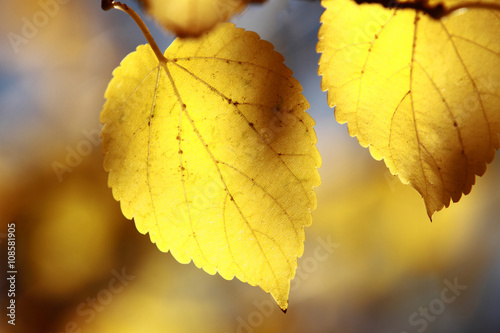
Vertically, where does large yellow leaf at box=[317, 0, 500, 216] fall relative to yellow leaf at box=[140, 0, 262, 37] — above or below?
below

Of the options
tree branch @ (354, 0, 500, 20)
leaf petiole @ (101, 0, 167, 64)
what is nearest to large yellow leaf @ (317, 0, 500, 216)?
tree branch @ (354, 0, 500, 20)

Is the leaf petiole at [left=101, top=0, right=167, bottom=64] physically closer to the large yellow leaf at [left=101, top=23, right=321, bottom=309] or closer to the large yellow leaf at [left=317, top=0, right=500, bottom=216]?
the large yellow leaf at [left=101, top=23, right=321, bottom=309]

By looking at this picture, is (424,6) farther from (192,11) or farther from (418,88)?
(192,11)

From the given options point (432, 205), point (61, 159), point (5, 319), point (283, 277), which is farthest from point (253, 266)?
point (5, 319)

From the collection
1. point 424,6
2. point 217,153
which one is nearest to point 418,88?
point 424,6

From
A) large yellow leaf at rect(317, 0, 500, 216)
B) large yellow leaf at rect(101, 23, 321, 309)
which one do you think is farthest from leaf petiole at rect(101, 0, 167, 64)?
large yellow leaf at rect(317, 0, 500, 216)

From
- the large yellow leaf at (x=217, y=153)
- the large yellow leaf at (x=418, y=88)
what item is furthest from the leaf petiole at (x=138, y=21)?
the large yellow leaf at (x=418, y=88)
